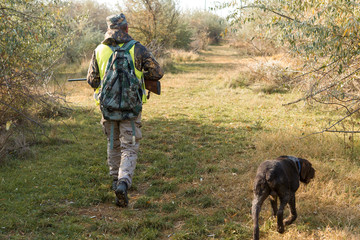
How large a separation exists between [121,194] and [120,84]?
1.35m

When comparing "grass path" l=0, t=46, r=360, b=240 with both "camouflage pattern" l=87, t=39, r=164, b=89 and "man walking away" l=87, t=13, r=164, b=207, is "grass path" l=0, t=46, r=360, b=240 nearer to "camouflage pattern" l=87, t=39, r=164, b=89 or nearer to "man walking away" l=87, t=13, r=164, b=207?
"man walking away" l=87, t=13, r=164, b=207

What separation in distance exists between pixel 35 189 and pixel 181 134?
375 cm

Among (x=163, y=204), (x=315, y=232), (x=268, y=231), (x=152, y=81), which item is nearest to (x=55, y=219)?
(x=163, y=204)

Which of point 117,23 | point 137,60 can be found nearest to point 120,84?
point 137,60

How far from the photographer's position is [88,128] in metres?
8.22

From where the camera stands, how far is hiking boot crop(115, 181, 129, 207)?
13.9 feet

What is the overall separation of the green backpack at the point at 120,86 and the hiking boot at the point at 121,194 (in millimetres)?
821

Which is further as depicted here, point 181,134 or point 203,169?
point 181,134

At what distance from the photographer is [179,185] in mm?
5234

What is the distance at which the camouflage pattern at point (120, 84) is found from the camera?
4.37 m

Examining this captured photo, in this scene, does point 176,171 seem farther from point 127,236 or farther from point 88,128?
point 88,128

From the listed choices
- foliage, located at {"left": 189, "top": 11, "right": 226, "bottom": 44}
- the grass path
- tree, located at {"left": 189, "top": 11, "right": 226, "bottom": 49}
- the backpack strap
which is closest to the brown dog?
the grass path

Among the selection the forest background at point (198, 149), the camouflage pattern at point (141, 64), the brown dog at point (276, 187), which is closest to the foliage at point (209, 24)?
the forest background at point (198, 149)

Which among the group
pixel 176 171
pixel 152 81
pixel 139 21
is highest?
pixel 139 21
